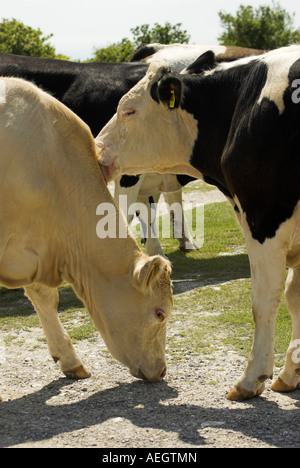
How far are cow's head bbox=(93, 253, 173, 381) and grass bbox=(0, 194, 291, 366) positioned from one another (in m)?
1.12

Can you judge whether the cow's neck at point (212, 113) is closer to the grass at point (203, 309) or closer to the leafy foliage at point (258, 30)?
the grass at point (203, 309)

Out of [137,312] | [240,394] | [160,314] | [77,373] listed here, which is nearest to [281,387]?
[240,394]

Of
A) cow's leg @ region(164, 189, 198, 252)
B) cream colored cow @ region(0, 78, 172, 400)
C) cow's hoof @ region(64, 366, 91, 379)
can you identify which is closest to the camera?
cream colored cow @ region(0, 78, 172, 400)

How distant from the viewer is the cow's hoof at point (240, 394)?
18.9 ft

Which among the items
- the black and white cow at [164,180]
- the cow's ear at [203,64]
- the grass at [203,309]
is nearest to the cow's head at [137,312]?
the grass at [203,309]

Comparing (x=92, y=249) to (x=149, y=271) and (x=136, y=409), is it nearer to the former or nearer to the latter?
(x=149, y=271)

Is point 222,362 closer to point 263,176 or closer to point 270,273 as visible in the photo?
point 270,273

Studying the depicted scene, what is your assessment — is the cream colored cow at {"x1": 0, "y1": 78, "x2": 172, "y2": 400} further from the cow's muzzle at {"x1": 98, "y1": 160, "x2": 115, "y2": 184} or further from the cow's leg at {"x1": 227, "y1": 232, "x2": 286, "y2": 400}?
the cow's leg at {"x1": 227, "y1": 232, "x2": 286, "y2": 400}

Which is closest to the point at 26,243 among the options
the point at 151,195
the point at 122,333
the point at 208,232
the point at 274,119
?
the point at 122,333

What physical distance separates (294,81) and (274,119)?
314 mm

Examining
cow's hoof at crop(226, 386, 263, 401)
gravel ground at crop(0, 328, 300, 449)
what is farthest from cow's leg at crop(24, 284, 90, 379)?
cow's hoof at crop(226, 386, 263, 401)

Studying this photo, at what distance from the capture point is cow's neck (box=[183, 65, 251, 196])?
602 cm

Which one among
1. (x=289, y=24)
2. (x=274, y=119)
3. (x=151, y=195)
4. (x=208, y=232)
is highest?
(x=289, y=24)

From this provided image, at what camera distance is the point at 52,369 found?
6.82 meters
